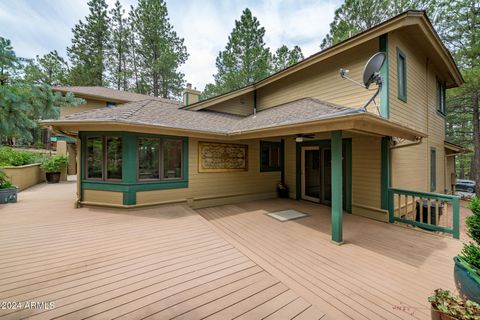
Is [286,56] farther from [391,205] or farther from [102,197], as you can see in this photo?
[102,197]

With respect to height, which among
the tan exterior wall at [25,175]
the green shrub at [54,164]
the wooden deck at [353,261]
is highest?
the green shrub at [54,164]

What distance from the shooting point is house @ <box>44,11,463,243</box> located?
4898 millimetres

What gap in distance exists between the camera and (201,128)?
6.16 m

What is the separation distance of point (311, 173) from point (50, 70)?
96.2ft

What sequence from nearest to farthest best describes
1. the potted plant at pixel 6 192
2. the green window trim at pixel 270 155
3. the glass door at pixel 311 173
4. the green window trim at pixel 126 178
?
the green window trim at pixel 126 178
the potted plant at pixel 6 192
the glass door at pixel 311 173
the green window trim at pixel 270 155

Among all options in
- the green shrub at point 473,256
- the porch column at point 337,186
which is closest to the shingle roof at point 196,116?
→ the porch column at point 337,186

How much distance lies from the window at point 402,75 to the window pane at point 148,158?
723 cm

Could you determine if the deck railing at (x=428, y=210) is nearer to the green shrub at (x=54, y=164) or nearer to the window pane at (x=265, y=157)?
the window pane at (x=265, y=157)

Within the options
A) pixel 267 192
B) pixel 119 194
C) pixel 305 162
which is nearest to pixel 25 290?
pixel 119 194

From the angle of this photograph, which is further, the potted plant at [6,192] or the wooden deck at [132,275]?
the potted plant at [6,192]

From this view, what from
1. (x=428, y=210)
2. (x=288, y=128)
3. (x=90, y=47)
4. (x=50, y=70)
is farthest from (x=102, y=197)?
(x=50, y=70)

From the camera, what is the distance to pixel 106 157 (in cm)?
556

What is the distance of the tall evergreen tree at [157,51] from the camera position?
18016mm

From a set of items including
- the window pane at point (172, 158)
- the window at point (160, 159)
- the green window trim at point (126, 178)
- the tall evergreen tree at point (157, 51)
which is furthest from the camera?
the tall evergreen tree at point (157, 51)
